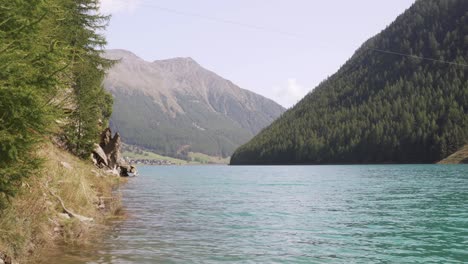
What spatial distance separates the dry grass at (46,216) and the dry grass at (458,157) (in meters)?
157

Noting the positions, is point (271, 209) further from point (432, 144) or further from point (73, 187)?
point (432, 144)

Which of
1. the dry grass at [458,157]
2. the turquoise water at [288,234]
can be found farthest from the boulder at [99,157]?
the dry grass at [458,157]

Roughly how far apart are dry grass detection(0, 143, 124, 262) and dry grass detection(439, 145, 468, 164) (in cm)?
15728

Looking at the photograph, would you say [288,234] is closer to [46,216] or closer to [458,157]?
[46,216]

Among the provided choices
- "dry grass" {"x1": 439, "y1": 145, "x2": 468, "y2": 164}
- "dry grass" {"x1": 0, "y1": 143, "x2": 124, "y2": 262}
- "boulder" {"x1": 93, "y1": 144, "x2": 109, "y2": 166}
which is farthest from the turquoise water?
"dry grass" {"x1": 439, "y1": 145, "x2": 468, "y2": 164}

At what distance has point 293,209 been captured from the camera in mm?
33344

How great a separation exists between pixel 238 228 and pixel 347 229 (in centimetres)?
536

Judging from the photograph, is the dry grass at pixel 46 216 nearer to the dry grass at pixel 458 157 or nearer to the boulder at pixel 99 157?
the boulder at pixel 99 157

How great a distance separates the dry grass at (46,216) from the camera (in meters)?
13.5

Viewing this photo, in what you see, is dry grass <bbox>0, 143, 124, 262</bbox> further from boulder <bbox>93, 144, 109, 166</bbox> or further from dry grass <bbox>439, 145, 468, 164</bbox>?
dry grass <bbox>439, 145, 468, 164</bbox>

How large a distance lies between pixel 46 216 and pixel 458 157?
169632 millimetres

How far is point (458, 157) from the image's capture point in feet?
539

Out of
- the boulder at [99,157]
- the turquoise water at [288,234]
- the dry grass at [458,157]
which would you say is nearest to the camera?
the turquoise water at [288,234]

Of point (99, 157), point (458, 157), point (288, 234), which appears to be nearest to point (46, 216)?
point (288, 234)
